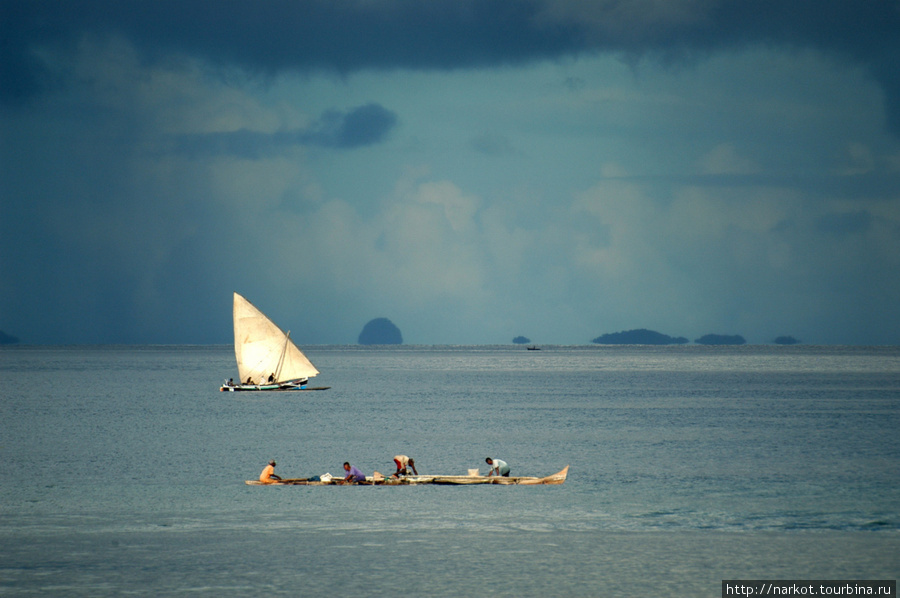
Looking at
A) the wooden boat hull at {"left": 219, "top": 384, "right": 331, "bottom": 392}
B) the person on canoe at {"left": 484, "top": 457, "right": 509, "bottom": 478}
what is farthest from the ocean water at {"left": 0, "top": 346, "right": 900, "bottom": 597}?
the wooden boat hull at {"left": 219, "top": 384, "right": 331, "bottom": 392}

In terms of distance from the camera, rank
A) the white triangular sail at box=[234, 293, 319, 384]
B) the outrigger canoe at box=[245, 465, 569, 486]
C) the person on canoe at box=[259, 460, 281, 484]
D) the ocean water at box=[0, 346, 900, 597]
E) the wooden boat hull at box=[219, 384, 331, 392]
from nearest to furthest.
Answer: the ocean water at box=[0, 346, 900, 597] < the outrigger canoe at box=[245, 465, 569, 486] < the person on canoe at box=[259, 460, 281, 484] < the white triangular sail at box=[234, 293, 319, 384] < the wooden boat hull at box=[219, 384, 331, 392]

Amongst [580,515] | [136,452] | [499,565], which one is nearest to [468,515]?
[580,515]

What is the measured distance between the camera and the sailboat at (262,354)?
102500 millimetres

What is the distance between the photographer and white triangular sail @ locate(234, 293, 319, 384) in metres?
102

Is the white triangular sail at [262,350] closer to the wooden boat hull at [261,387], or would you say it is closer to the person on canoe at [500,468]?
the wooden boat hull at [261,387]

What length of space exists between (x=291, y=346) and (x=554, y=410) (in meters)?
37.2

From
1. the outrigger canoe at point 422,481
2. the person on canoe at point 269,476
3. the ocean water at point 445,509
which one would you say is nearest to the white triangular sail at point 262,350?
the ocean water at point 445,509

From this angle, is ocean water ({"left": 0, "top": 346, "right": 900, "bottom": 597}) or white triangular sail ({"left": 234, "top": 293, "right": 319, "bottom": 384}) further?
white triangular sail ({"left": 234, "top": 293, "right": 319, "bottom": 384})

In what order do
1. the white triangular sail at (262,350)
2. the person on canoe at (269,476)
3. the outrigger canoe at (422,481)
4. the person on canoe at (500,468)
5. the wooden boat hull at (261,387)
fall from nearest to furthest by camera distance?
the outrigger canoe at (422,481)
the person on canoe at (269,476)
the person on canoe at (500,468)
the white triangular sail at (262,350)
the wooden boat hull at (261,387)

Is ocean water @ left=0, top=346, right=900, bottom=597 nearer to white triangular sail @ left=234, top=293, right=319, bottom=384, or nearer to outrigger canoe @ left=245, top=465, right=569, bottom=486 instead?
outrigger canoe @ left=245, top=465, right=569, bottom=486

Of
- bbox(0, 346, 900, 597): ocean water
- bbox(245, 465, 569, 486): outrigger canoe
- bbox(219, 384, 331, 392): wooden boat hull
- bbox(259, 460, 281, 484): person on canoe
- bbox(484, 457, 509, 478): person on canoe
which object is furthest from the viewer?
bbox(219, 384, 331, 392): wooden boat hull

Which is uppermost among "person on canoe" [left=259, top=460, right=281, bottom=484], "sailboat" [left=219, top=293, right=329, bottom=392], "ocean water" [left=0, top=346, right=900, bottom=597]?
"sailboat" [left=219, top=293, right=329, bottom=392]

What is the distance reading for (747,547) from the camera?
27125 millimetres

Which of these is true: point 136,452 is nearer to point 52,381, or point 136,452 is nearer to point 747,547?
point 747,547
